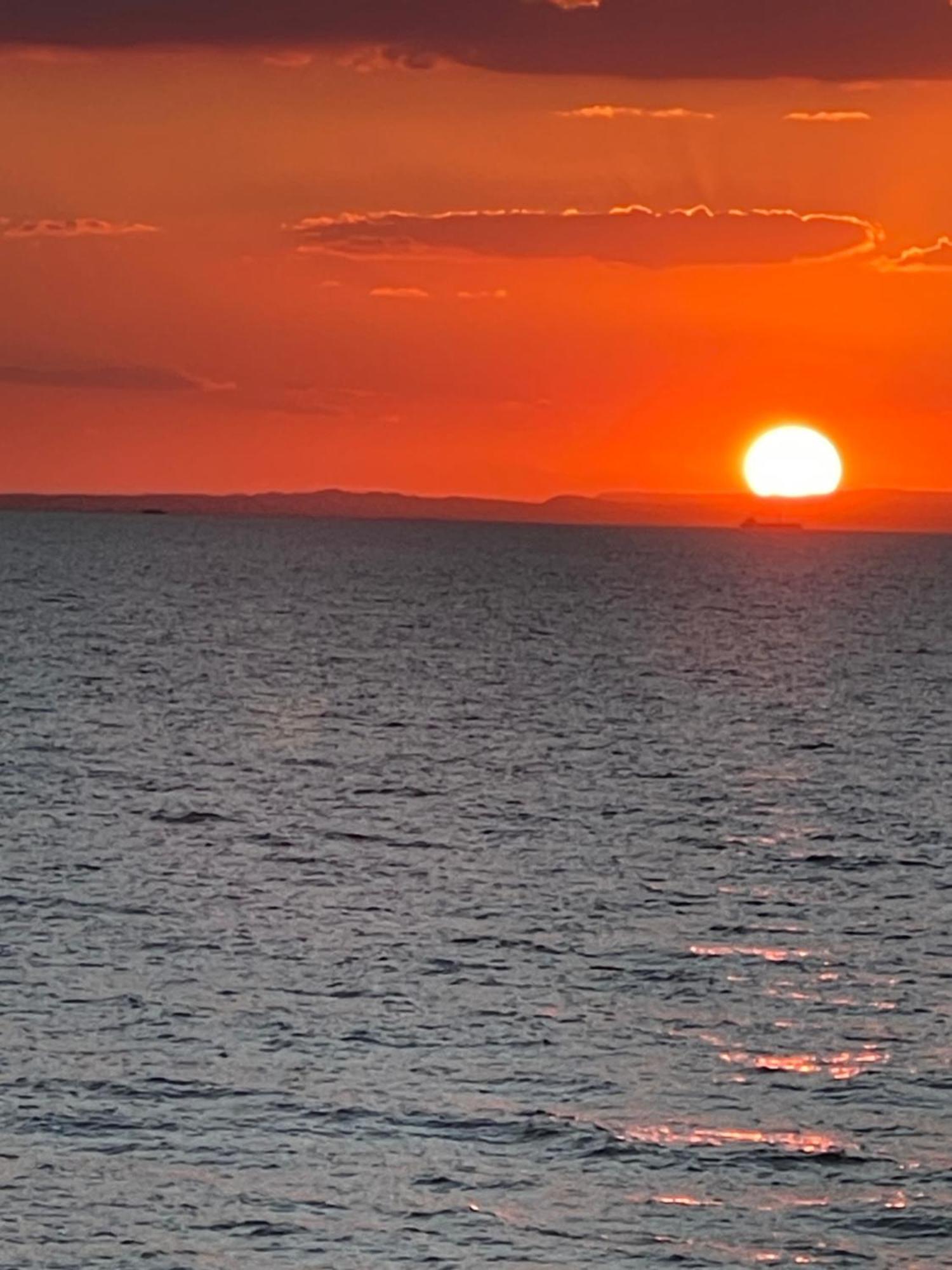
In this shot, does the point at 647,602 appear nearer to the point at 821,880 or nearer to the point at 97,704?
the point at 97,704

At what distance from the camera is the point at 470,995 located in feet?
115

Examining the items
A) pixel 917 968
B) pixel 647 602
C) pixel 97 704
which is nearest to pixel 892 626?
pixel 647 602

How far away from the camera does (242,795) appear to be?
60.2 meters

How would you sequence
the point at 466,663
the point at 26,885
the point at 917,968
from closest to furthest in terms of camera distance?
the point at 917,968 < the point at 26,885 < the point at 466,663

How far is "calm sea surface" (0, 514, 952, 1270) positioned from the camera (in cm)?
2456

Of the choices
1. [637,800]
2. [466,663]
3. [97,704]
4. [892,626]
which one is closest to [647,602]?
[892,626]

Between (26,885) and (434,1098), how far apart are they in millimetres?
16815

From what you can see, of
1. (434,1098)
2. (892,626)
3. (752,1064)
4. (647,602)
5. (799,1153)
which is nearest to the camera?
(799,1153)

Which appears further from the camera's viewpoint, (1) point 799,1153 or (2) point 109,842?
(2) point 109,842

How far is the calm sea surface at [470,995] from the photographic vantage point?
80.6ft

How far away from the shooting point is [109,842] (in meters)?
50.2

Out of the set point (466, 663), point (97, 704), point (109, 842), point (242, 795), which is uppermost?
point (466, 663)

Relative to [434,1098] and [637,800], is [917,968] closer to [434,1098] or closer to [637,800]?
[434,1098]

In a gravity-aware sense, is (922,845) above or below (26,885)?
above
